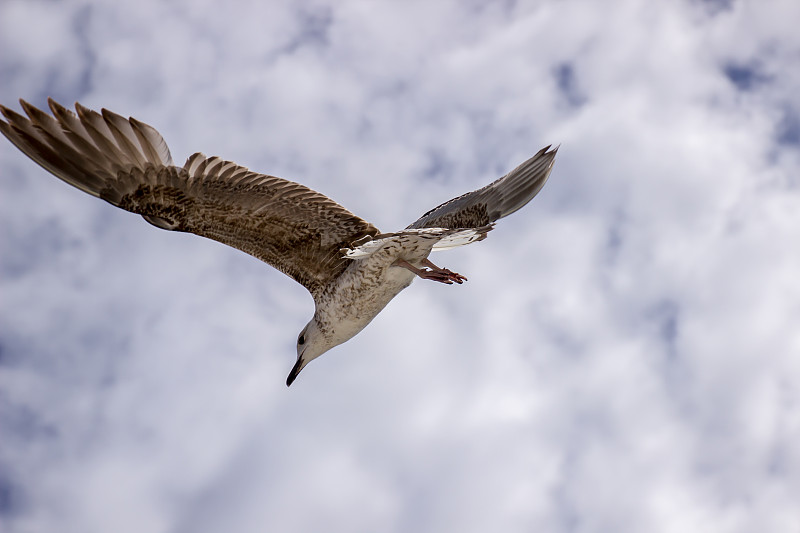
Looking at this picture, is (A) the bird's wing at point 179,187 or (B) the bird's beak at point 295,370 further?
(B) the bird's beak at point 295,370

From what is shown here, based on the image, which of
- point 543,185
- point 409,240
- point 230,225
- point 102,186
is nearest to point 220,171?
point 230,225

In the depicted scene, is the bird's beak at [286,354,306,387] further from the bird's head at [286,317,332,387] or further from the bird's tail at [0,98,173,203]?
the bird's tail at [0,98,173,203]

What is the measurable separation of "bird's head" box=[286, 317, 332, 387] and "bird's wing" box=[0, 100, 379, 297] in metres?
1.34

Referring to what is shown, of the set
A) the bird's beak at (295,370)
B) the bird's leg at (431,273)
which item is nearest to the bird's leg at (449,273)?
the bird's leg at (431,273)

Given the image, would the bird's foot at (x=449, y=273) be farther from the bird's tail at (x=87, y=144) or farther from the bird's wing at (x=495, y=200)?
the bird's tail at (x=87, y=144)

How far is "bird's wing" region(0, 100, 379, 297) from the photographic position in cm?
1100

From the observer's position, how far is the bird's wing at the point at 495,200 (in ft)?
39.9

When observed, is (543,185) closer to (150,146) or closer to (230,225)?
(230,225)

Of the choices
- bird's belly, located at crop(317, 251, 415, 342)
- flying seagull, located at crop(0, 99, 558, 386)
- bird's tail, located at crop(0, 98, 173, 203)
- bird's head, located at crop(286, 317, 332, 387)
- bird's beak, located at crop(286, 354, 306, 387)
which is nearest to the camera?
bird's tail, located at crop(0, 98, 173, 203)

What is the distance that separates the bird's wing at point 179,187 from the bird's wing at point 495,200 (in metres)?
1.30

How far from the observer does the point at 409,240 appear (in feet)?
35.5

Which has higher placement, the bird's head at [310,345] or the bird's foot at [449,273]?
the bird's head at [310,345]

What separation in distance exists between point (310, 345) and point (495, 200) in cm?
329

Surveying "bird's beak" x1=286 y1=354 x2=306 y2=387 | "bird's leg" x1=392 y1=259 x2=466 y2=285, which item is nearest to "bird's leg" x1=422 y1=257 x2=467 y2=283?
"bird's leg" x1=392 y1=259 x2=466 y2=285
